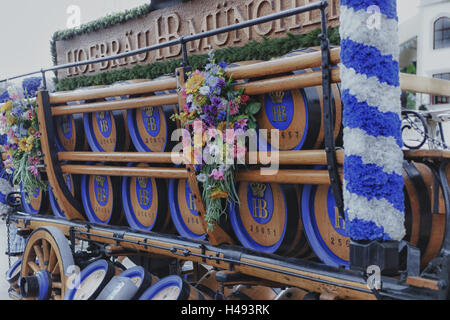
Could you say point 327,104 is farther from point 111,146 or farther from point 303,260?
point 111,146

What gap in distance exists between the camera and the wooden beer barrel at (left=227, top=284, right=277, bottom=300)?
2756 mm

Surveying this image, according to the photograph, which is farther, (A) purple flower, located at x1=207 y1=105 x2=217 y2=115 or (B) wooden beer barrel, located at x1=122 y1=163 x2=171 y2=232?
(B) wooden beer barrel, located at x1=122 y1=163 x2=171 y2=232

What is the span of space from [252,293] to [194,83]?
139 cm

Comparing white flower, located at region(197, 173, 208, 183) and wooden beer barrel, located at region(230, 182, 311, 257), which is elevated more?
white flower, located at region(197, 173, 208, 183)

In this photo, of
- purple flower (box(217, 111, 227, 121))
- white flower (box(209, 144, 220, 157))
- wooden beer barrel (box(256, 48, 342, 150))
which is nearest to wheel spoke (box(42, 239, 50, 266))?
white flower (box(209, 144, 220, 157))

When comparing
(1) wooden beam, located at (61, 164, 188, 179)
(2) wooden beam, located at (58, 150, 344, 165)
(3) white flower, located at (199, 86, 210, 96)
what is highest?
(3) white flower, located at (199, 86, 210, 96)

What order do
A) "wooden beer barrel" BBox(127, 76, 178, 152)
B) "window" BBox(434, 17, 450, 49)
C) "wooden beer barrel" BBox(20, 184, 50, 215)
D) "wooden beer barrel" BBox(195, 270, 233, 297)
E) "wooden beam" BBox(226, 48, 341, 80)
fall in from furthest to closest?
"window" BBox(434, 17, 450, 49) < "wooden beer barrel" BBox(20, 184, 50, 215) < "wooden beer barrel" BBox(195, 270, 233, 297) < "wooden beer barrel" BBox(127, 76, 178, 152) < "wooden beam" BBox(226, 48, 341, 80)

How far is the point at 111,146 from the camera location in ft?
10.2

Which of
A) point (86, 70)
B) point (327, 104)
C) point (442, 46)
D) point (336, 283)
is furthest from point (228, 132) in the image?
point (442, 46)

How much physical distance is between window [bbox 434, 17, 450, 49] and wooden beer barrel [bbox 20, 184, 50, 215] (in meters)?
13.5

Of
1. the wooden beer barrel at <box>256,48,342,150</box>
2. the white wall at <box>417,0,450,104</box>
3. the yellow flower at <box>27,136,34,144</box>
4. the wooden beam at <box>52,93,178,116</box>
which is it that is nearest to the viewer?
the wooden beer barrel at <box>256,48,342,150</box>

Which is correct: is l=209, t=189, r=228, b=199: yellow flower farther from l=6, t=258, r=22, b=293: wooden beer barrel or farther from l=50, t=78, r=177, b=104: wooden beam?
l=6, t=258, r=22, b=293: wooden beer barrel

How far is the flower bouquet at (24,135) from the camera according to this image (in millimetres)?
3459

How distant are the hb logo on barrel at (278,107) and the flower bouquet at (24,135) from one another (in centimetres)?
206
